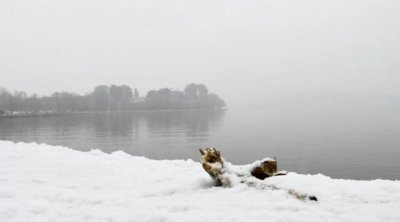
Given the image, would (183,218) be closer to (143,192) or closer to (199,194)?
(199,194)

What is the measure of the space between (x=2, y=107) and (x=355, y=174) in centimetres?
17208

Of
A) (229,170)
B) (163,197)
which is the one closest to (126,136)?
(229,170)

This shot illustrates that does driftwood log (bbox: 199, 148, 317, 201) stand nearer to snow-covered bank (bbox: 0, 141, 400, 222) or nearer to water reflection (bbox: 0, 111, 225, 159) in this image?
snow-covered bank (bbox: 0, 141, 400, 222)

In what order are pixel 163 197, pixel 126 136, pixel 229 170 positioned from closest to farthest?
pixel 163 197, pixel 229 170, pixel 126 136

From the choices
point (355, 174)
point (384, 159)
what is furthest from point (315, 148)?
point (355, 174)

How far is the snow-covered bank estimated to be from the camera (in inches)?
232

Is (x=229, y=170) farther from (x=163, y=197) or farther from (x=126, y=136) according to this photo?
(x=126, y=136)

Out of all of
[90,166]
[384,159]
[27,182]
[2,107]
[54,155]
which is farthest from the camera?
[2,107]

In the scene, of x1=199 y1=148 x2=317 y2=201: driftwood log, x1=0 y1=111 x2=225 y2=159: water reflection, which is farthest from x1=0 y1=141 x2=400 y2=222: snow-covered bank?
x1=0 y1=111 x2=225 y2=159: water reflection

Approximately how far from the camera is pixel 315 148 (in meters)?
45.1

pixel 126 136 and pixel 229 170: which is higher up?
pixel 229 170

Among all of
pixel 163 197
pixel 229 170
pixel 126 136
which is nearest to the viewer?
pixel 163 197

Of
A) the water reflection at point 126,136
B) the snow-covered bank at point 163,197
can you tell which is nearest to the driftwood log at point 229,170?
the snow-covered bank at point 163,197

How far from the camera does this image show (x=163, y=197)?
7223 mm
